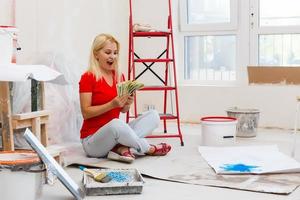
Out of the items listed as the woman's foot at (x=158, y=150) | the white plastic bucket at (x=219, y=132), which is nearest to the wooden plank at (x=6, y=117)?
the woman's foot at (x=158, y=150)

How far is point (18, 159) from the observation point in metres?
2.08

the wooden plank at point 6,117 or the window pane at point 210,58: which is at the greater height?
the window pane at point 210,58

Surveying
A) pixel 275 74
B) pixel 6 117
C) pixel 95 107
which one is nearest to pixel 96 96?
pixel 95 107

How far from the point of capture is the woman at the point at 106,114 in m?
2.91

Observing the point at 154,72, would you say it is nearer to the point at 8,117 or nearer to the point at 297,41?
the point at 297,41

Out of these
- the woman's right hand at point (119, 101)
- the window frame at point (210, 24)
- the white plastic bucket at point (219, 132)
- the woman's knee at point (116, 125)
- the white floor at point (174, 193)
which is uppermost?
the window frame at point (210, 24)

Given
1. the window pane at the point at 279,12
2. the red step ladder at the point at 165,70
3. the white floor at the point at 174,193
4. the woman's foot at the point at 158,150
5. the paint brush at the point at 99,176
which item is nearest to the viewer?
the white floor at the point at 174,193

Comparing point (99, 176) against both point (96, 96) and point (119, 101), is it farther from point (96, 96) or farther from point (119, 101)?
point (96, 96)

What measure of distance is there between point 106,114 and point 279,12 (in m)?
2.11

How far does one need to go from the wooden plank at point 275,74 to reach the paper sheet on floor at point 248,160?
1107 mm

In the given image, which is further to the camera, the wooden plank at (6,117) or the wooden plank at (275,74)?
the wooden plank at (275,74)

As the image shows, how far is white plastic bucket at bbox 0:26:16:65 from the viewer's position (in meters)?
2.53

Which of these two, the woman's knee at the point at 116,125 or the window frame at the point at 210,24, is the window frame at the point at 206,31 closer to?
the window frame at the point at 210,24

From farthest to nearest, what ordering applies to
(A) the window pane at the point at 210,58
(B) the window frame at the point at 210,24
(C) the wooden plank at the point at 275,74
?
(A) the window pane at the point at 210,58
(B) the window frame at the point at 210,24
(C) the wooden plank at the point at 275,74
